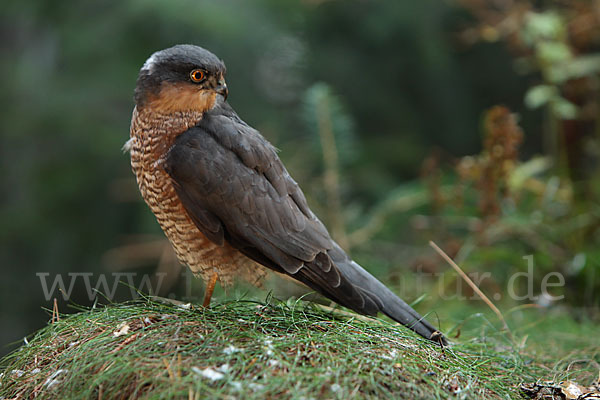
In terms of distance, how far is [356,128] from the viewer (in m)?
6.86

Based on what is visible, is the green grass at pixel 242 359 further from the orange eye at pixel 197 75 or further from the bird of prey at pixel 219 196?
the orange eye at pixel 197 75

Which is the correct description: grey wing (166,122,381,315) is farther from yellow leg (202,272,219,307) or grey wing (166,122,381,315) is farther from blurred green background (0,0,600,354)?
blurred green background (0,0,600,354)

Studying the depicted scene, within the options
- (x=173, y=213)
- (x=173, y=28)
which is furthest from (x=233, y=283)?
(x=173, y=28)

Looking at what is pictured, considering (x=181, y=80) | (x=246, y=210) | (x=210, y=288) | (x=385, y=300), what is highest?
(x=181, y=80)

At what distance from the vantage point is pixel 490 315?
398cm

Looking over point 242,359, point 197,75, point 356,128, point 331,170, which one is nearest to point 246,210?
point 197,75

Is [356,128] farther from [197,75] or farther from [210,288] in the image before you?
[210,288]

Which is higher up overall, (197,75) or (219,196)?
(197,75)

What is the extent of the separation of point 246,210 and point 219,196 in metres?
0.14

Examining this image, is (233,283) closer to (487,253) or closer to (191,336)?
(191,336)

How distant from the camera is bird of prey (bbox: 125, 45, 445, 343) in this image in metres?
2.84

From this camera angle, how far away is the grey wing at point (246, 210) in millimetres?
2836

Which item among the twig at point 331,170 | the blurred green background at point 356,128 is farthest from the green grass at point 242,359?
the twig at point 331,170

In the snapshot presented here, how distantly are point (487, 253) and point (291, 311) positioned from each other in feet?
6.78
